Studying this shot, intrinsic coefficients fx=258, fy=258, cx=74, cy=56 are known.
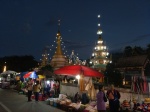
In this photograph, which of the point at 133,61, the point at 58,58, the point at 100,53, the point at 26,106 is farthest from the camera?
the point at 100,53

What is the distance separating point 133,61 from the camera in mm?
44438

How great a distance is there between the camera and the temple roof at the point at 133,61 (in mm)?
41438

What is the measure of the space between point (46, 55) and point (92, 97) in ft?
239

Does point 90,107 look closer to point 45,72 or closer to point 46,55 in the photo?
point 45,72

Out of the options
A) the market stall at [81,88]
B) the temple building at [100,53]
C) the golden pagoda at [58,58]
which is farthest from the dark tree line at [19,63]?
the market stall at [81,88]

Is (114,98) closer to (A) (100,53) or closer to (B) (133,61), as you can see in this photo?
(B) (133,61)

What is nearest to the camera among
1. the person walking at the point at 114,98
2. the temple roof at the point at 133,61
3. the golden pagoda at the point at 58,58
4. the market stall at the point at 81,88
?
the person walking at the point at 114,98

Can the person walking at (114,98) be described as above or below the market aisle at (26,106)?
above

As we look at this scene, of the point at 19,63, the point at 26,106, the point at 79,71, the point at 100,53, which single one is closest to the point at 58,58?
the point at 100,53

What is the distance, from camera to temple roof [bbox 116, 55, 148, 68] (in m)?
41.4

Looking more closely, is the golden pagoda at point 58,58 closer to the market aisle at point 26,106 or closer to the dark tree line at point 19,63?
the dark tree line at point 19,63

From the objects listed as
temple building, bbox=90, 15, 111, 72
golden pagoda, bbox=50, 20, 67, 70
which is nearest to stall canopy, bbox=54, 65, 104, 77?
golden pagoda, bbox=50, 20, 67, 70

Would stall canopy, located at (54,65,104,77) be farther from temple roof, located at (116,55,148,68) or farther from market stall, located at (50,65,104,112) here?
temple roof, located at (116,55,148,68)

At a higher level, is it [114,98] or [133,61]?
[133,61]
